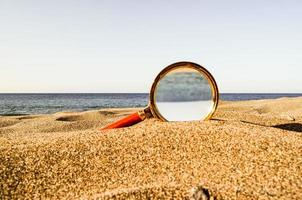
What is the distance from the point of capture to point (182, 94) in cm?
346

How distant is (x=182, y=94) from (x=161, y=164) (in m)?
0.94

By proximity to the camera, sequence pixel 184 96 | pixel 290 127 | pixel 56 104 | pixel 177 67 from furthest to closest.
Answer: pixel 56 104, pixel 290 127, pixel 184 96, pixel 177 67

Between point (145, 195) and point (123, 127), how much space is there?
1.50m

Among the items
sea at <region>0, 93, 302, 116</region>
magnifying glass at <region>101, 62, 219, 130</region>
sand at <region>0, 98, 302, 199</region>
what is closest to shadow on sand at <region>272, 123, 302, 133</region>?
sand at <region>0, 98, 302, 199</region>

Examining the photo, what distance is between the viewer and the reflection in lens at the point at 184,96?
3.27 m

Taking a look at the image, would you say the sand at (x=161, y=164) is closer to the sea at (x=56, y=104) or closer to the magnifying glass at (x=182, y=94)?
the magnifying glass at (x=182, y=94)

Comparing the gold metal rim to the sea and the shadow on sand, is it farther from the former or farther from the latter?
the sea

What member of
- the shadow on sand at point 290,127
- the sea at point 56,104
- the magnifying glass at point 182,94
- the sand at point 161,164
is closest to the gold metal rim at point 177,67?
the magnifying glass at point 182,94

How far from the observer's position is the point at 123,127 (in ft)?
12.3

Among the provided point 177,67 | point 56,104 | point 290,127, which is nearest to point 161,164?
point 177,67

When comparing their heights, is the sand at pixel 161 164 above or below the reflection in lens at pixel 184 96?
below

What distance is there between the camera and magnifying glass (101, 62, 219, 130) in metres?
3.21

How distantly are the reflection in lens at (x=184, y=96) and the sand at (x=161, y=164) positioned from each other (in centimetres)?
14

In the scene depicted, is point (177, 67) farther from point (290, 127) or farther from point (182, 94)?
point (290, 127)
